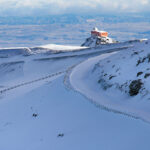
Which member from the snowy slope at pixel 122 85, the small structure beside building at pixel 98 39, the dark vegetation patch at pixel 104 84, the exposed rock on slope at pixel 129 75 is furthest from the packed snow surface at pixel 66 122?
the small structure beside building at pixel 98 39

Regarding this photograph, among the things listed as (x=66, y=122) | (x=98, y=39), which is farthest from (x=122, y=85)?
(x=98, y=39)

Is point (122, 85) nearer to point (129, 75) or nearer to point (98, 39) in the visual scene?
point (129, 75)

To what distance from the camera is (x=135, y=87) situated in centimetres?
2483

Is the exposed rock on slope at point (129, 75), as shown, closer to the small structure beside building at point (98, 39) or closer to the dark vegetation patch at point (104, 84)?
the dark vegetation patch at point (104, 84)

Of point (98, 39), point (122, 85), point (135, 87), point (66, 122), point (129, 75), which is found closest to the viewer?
point (66, 122)

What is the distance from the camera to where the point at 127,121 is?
18219 mm

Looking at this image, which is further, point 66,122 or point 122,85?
point 122,85

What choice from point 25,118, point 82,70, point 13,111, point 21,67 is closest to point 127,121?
point 25,118

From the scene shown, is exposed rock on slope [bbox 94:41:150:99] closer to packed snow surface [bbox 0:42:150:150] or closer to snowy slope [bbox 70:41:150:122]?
snowy slope [bbox 70:41:150:122]

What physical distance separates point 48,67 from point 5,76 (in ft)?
34.1

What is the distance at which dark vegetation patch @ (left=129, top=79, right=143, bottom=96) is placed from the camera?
24.5 meters

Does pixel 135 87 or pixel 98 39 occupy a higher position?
pixel 135 87

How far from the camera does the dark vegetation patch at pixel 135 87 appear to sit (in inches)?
965

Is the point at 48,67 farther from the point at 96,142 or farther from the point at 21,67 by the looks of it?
the point at 96,142
